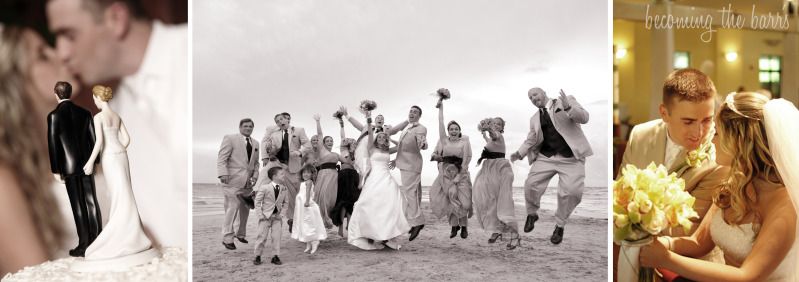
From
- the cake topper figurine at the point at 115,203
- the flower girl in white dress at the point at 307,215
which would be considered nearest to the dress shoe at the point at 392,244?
the flower girl in white dress at the point at 307,215

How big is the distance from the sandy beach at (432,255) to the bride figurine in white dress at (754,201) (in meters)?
1.41

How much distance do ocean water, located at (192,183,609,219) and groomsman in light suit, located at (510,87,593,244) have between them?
0.06 m

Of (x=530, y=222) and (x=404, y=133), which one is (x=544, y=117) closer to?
(x=530, y=222)

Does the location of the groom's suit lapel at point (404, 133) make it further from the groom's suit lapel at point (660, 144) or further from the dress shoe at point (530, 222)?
the groom's suit lapel at point (660, 144)

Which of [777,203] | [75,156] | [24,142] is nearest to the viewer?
[777,203]

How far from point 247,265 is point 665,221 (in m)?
2.80

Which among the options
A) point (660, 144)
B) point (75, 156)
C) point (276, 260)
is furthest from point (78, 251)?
point (660, 144)

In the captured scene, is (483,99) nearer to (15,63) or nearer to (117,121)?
(117,121)

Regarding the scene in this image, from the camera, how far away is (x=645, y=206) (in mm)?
2842

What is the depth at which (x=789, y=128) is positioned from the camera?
10.0 feet

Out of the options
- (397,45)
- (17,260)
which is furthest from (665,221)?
(17,260)

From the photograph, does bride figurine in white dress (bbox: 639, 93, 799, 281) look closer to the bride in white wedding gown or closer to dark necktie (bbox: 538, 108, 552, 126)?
dark necktie (bbox: 538, 108, 552, 126)

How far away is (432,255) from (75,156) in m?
2.54

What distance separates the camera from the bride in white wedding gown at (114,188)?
14.4 feet
